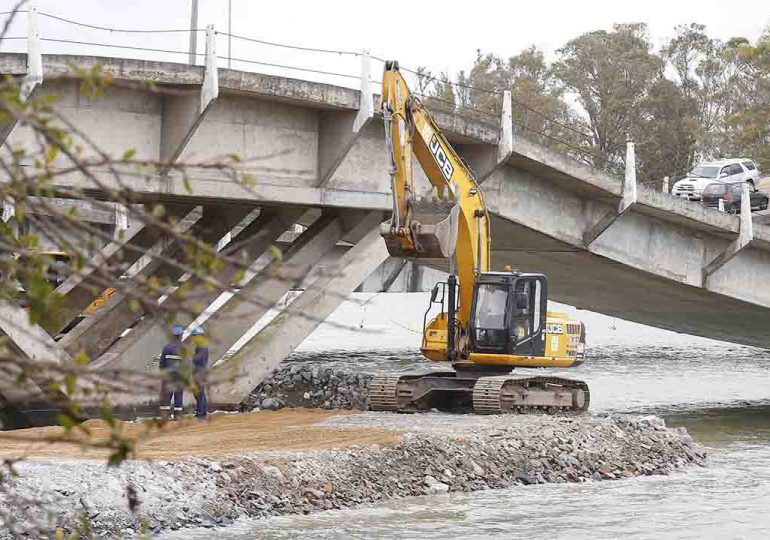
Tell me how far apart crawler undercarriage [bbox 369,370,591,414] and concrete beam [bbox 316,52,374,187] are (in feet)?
12.4

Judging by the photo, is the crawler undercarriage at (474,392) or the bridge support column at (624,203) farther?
the bridge support column at (624,203)

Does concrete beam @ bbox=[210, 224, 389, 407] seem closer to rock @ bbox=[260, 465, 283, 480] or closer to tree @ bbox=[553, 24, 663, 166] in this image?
rock @ bbox=[260, 465, 283, 480]

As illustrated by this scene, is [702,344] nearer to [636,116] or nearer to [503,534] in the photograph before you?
[636,116]

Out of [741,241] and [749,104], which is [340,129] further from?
[749,104]

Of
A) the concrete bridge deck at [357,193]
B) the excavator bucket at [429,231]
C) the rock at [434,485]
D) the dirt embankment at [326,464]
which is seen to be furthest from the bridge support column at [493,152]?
the rock at [434,485]

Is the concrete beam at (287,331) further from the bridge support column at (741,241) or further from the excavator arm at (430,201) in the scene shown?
the bridge support column at (741,241)

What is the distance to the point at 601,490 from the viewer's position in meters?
18.7

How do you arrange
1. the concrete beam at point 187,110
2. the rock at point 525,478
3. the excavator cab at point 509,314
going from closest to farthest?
the rock at point 525,478
the concrete beam at point 187,110
the excavator cab at point 509,314

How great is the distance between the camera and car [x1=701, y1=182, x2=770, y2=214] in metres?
41.3

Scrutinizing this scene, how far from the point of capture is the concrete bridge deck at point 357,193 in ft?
72.8

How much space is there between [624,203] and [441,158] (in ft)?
17.5

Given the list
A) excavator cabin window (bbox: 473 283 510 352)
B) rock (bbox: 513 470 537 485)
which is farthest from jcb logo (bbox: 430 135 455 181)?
rock (bbox: 513 470 537 485)

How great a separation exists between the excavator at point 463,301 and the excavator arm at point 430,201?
2 centimetres

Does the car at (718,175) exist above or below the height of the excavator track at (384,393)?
above
